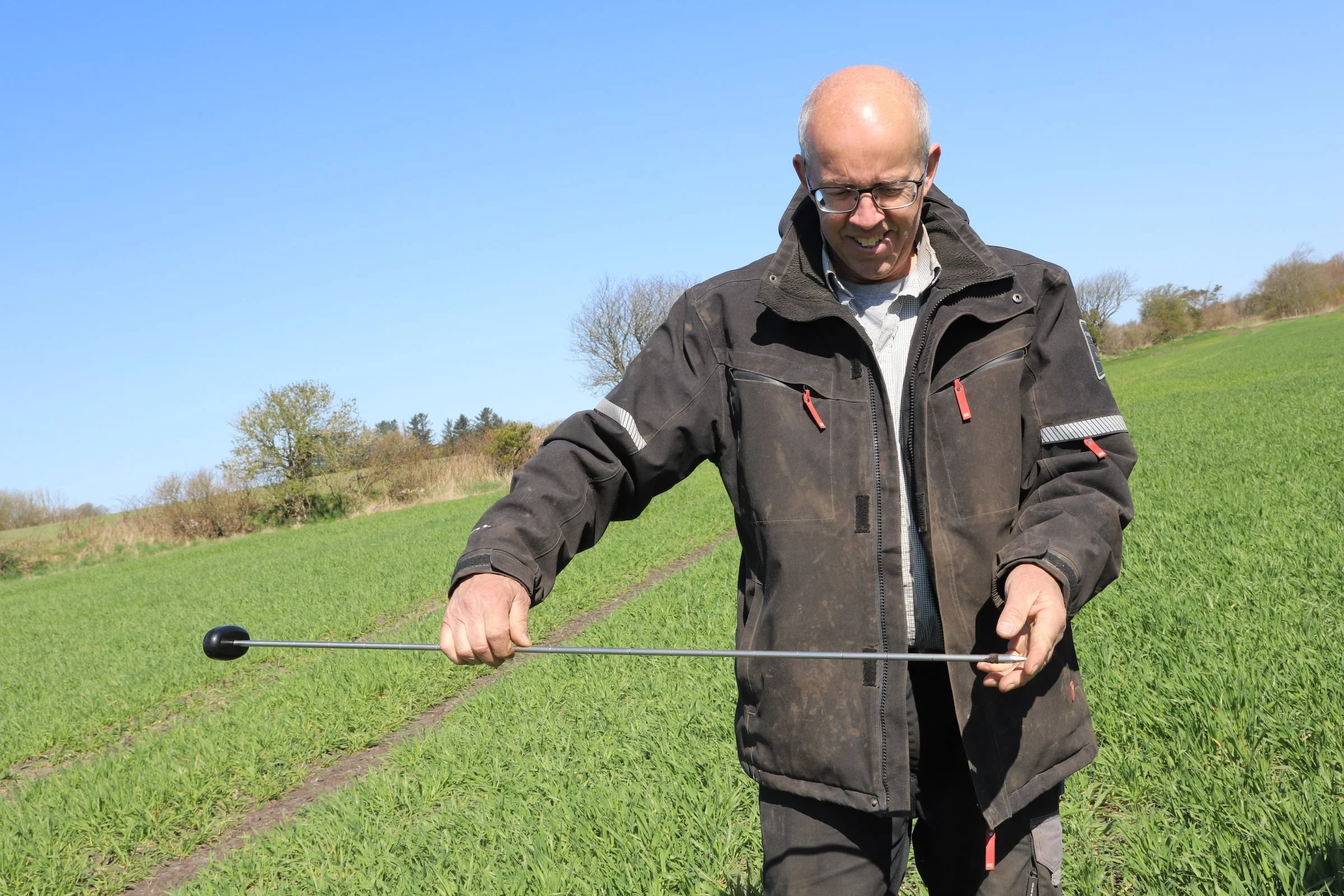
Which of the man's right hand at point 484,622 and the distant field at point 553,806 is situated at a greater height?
the man's right hand at point 484,622

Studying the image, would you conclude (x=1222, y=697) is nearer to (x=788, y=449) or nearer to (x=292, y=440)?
(x=788, y=449)

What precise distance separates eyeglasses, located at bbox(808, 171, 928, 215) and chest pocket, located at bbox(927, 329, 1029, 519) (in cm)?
34

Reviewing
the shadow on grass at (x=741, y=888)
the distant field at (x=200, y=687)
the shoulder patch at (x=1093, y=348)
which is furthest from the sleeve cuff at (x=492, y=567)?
the distant field at (x=200, y=687)

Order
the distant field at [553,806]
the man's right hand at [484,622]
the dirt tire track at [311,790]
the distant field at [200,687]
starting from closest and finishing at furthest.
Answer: the man's right hand at [484,622] < the distant field at [553,806] < the dirt tire track at [311,790] < the distant field at [200,687]

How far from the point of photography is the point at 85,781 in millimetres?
7277

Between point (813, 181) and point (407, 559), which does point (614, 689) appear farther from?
point (407, 559)

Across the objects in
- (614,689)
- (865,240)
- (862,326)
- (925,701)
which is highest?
(865,240)

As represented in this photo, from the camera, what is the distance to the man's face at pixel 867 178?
2055 millimetres

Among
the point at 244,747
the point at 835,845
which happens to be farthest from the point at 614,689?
the point at 835,845

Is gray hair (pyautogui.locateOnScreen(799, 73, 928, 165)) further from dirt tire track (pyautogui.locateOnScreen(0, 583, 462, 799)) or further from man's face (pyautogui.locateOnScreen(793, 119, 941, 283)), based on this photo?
dirt tire track (pyautogui.locateOnScreen(0, 583, 462, 799))

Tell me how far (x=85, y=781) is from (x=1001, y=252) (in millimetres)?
7606

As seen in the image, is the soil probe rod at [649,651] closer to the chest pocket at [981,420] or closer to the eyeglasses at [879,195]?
the chest pocket at [981,420]

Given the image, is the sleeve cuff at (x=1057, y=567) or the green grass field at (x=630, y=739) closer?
the sleeve cuff at (x=1057, y=567)

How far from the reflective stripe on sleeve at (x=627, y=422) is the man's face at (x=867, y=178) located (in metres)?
0.58
